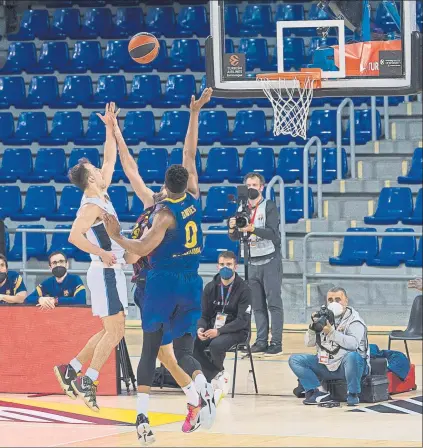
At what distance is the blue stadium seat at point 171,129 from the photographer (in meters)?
17.0

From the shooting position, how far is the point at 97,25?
63.8 ft

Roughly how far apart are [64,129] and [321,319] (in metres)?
8.95

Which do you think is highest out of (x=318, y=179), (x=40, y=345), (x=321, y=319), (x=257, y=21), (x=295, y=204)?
(x=257, y=21)

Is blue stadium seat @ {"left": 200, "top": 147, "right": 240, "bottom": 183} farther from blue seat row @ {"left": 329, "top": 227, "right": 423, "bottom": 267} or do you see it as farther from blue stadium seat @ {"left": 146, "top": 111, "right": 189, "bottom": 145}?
blue seat row @ {"left": 329, "top": 227, "right": 423, "bottom": 267}

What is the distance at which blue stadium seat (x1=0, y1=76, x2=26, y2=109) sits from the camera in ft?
60.7

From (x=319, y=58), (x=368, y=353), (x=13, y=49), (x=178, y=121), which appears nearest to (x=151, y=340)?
(x=368, y=353)

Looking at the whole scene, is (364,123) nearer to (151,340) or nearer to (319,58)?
(319,58)

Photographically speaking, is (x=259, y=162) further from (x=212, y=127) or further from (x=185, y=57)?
(x=185, y=57)

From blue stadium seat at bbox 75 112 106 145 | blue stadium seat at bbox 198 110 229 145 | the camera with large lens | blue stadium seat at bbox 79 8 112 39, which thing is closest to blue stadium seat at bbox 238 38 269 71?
blue stadium seat at bbox 198 110 229 145

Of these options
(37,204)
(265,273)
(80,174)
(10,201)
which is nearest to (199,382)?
(80,174)

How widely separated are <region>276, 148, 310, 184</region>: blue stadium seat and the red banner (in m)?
5.92

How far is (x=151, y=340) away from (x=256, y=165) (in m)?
8.19

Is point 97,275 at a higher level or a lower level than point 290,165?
lower

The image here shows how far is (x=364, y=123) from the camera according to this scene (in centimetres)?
1633
